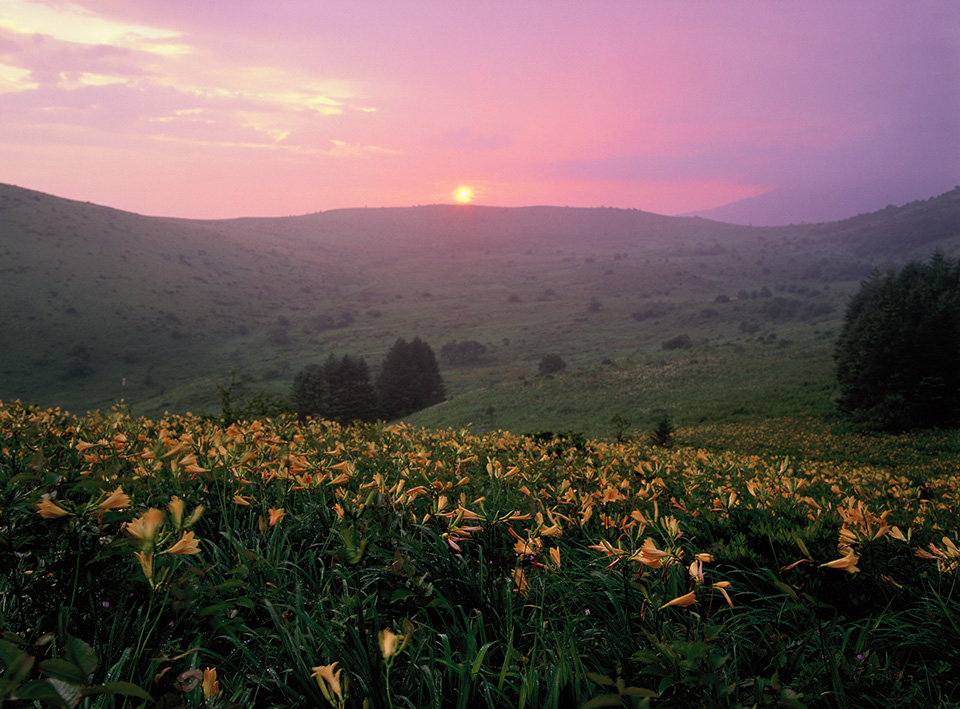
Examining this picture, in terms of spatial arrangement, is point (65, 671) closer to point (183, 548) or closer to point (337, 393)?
point (183, 548)

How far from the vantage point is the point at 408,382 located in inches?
2078

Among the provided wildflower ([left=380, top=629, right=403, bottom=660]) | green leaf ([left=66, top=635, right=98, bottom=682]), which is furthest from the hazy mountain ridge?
green leaf ([left=66, top=635, right=98, bottom=682])

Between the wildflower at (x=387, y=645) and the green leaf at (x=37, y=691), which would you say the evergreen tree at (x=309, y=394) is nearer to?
the wildflower at (x=387, y=645)

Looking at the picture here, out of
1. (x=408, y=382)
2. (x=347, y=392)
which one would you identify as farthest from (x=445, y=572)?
(x=408, y=382)

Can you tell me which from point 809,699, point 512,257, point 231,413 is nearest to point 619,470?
point 809,699

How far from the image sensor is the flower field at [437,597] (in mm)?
1388

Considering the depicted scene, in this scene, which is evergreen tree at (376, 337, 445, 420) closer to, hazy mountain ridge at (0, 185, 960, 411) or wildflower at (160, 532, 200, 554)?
hazy mountain ridge at (0, 185, 960, 411)

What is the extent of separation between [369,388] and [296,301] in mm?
70297

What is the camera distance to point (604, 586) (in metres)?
2.14

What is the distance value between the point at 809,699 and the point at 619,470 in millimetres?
2589

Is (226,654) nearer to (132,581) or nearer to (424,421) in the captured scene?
(132,581)

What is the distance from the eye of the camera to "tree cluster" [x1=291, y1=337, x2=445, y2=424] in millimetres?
42750

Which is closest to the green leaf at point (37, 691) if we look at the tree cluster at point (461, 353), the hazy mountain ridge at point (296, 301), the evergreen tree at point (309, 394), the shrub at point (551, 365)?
the evergreen tree at point (309, 394)

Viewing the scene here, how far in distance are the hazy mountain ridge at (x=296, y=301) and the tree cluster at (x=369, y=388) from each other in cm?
1222
